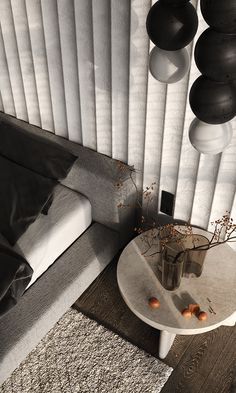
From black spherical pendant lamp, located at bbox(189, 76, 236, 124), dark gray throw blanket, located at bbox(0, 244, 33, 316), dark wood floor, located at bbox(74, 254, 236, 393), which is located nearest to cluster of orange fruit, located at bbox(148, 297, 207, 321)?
dark wood floor, located at bbox(74, 254, 236, 393)

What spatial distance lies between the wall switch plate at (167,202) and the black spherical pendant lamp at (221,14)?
1.17 metres

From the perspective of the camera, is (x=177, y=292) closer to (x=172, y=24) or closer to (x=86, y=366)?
(x=86, y=366)

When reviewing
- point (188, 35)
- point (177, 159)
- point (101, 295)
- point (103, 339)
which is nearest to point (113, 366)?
→ point (103, 339)

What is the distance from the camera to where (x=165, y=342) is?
1.72 metres

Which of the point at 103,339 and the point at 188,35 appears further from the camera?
the point at 103,339

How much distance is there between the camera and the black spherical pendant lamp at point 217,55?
0.79 meters

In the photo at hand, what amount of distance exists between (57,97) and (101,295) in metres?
0.95

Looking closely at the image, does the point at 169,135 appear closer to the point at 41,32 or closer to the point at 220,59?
the point at 41,32

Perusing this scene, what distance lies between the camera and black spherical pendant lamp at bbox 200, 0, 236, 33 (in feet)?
2.42

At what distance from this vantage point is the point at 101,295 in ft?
6.70

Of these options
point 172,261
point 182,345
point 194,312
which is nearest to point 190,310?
point 194,312

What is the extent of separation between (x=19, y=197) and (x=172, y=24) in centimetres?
109

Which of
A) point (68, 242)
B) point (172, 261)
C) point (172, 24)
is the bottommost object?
point (68, 242)

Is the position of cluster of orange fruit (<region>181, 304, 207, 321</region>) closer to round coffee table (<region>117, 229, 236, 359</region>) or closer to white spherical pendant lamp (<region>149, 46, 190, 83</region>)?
round coffee table (<region>117, 229, 236, 359</region>)
